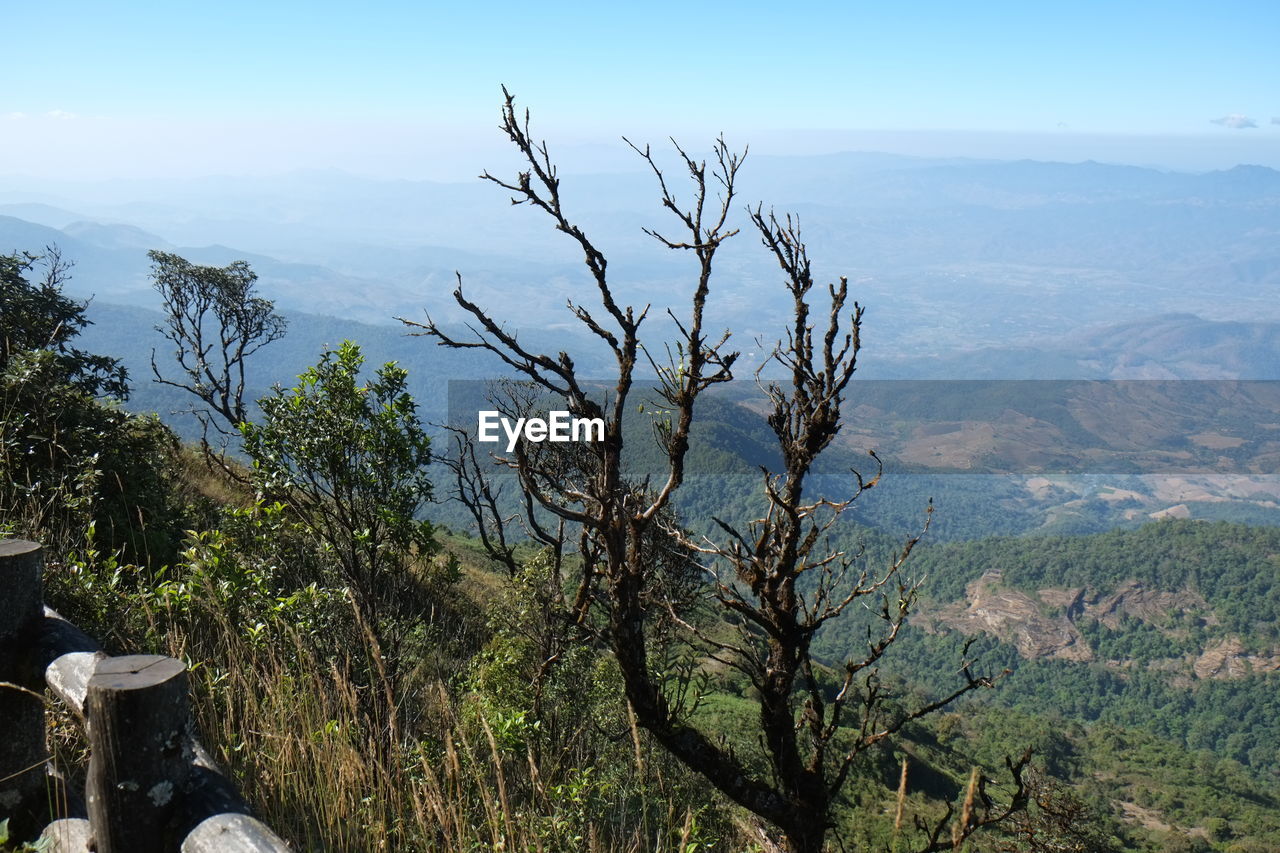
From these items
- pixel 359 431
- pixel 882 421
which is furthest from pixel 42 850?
pixel 882 421

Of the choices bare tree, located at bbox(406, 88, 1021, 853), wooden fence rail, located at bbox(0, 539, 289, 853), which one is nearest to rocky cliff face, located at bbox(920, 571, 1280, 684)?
bare tree, located at bbox(406, 88, 1021, 853)

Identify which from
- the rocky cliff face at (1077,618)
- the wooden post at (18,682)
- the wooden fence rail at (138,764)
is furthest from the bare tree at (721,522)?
the rocky cliff face at (1077,618)

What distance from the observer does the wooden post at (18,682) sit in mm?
2010

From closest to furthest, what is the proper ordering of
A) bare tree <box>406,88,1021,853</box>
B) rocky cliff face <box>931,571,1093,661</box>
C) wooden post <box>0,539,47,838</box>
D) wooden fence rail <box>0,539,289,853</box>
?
1. wooden fence rail <box>0,539,289,853</box>
2. wooden post <box>0,539,47,838</box>
3. bare tree <box>406,88,1021,853</box>
4. rocky cliff face <box>931,571,1093,661</box>

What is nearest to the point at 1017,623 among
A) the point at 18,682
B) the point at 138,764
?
the point at 18,682

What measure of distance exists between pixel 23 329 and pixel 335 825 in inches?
368

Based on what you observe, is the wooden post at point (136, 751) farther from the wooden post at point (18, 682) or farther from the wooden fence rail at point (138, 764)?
the wooden post at point (18, 682)

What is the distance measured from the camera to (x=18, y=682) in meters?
2.08

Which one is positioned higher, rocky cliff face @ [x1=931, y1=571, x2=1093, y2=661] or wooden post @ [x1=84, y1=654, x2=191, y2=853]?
wooden post @ [x1=84, y1=654, x2=191, y2=853]

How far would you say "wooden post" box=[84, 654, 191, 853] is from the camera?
160cm

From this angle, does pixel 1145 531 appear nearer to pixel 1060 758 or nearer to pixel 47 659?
pixel 1060 758

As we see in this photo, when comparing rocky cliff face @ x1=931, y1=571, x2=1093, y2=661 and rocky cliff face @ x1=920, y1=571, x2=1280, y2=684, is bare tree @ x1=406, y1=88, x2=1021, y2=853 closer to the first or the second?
rocky cliff face @ x1=920, y1=571, x2=1280, y2=684

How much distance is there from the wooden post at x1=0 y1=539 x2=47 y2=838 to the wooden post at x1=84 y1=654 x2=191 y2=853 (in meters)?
0.51

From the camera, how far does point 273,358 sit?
16225 cm
